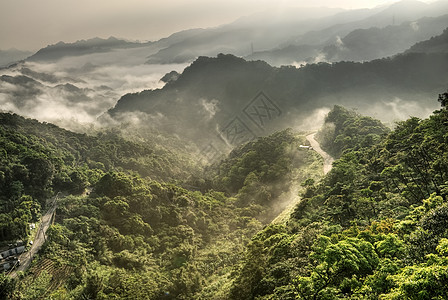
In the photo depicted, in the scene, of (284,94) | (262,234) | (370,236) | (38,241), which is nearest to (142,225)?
(38,241)

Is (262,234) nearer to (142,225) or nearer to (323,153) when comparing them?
(142,225)

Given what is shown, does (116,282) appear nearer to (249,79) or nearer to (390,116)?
(390,116)

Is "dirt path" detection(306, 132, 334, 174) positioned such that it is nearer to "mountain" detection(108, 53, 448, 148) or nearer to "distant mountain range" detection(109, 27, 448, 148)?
"distant mountain range" detection(109, 27, 448, 148)

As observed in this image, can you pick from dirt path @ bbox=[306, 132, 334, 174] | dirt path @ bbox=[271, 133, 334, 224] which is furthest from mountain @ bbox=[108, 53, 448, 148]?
dirt path @ bbox=[271, 133, 334, 224]

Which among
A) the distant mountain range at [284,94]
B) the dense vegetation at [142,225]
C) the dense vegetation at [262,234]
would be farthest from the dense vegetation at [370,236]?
the distant mountain range at [284,94]

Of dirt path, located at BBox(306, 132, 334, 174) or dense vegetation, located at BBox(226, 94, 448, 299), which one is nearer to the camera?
dense vegetation, located at BBox(226, 94, 448, 299)

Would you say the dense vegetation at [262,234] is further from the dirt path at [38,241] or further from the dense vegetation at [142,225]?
the dirt path at [38,241]

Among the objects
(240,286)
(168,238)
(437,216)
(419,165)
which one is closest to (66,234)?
(168,238)
